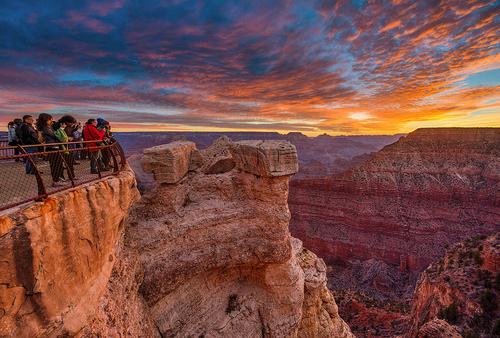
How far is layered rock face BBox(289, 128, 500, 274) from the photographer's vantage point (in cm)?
5025

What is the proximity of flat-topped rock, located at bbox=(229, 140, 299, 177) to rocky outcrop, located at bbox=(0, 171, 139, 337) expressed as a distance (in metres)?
5.85

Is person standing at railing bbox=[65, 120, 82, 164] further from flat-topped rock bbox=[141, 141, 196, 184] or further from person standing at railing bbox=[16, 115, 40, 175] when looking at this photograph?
flat-topped rock bbox=[141, 141, 196, 184]

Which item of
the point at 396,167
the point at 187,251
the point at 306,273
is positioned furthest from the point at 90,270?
the point at 396,167

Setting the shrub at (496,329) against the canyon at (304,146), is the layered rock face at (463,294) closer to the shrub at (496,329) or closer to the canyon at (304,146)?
the shrub at (496,329)

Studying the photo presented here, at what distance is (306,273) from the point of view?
1502 centimetres

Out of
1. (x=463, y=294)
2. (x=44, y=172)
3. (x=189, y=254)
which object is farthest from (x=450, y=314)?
(x=44, y=172)

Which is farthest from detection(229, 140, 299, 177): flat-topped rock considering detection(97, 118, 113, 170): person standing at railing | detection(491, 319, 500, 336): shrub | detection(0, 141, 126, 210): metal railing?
detection(491, 319, 500, 336): shrub

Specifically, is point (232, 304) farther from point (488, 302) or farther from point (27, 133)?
point (488, 302)

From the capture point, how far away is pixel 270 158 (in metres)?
11.5

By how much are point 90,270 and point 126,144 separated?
115881 millimetres

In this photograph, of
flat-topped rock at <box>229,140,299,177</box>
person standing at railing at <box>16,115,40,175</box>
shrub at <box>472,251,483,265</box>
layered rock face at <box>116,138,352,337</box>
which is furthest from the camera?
shrub at <box>472,251,483,265</box>

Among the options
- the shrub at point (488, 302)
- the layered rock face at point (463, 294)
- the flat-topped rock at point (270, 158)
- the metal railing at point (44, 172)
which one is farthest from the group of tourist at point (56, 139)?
the shrub at point (488, 302)

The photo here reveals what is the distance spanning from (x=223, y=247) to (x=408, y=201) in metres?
53.9

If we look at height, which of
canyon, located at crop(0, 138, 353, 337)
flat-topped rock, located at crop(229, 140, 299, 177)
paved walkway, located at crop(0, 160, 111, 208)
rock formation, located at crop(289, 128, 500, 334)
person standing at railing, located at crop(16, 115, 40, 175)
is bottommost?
rock formation, located at crop(289, 128, 500, 334)
